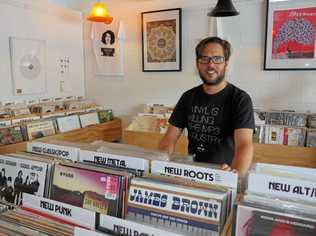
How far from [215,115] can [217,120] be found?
30 millimetres

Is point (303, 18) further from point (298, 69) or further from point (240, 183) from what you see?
point (240, 183)

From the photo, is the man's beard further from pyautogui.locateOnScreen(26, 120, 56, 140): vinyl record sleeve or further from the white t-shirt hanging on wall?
the white t-shirt hanging on wall

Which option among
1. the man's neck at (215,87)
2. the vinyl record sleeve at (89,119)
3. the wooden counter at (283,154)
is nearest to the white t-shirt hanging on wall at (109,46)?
the vinyl record sleeve at (89,119)

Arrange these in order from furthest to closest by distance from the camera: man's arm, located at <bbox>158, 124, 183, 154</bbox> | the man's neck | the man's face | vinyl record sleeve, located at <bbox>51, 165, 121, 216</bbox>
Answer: man's arm, located at <bbox>158, 124, 183, 154</bbox> < the man's neck < the man's face < vinyl record sleeve, located at <bbox>51, 165, 121, 216</bbox>

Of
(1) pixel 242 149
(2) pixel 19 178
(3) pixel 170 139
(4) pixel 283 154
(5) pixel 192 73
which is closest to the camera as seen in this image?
(2) pixel 19 178

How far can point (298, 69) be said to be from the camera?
2838mm

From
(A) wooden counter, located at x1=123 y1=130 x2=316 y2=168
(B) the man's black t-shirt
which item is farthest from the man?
(A) wooden counter, located at x1=123 y1=130 x2=316 y2=168

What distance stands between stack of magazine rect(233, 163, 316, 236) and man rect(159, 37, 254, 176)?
1.89ft

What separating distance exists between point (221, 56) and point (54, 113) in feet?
7.49

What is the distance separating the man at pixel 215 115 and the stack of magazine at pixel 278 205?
58 centimetres

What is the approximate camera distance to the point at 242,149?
1447mm

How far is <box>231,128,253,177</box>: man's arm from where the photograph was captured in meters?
1.35

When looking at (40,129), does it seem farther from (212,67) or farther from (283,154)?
(283,154)

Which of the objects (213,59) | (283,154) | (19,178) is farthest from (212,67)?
(283,154)
